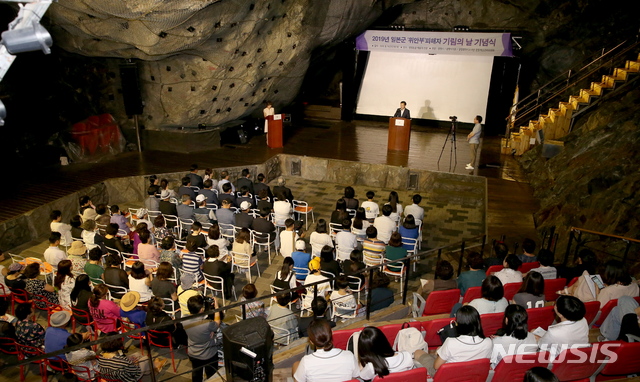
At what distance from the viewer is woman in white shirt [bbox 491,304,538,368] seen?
3.61m

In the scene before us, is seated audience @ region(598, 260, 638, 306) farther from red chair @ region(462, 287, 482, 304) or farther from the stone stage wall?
the stone stage wall

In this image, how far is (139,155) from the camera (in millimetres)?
12016

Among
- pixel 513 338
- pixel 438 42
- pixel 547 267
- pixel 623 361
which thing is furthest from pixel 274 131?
pixel 623 361

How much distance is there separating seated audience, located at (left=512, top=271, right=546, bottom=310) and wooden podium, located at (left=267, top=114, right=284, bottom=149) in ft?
29.5

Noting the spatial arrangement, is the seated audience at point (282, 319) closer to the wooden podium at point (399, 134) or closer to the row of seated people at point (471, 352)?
the row of seated people at point (471, 352)

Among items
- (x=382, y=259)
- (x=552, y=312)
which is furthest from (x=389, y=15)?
(x=552, y=312)

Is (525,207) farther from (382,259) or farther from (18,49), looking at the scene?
(18,49)

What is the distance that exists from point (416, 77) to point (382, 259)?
9.91m

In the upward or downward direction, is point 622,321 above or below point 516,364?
above

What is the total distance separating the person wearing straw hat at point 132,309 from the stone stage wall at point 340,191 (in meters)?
4.51

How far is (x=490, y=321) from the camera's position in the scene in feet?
13.8

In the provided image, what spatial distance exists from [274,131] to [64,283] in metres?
7.69

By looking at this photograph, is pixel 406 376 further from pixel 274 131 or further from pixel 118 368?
pixel 274 131

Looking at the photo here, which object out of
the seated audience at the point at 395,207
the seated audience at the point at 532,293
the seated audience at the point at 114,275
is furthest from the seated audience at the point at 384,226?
the seated audience at the point at 114,275
